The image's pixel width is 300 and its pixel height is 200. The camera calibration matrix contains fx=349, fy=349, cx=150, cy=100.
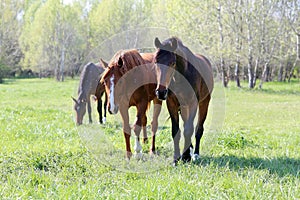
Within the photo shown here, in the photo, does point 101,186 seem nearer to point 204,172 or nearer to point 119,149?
point 204,172

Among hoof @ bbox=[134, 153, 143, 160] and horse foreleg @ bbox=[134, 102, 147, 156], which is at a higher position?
horse foreleg @ bbox=[134, 102, 147, 156]

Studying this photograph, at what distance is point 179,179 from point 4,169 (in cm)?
248

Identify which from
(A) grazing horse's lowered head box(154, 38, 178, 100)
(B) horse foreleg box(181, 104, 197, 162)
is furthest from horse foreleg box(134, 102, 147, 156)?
(A) grazing horse's lowered head box(154, 38, 178, 100)

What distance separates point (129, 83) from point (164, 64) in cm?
89

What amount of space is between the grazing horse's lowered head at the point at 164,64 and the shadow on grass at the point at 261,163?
1369 millimetres

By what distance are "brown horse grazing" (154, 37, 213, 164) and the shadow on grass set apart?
1.32ft

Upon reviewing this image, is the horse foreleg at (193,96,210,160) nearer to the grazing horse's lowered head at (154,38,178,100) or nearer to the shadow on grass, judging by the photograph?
the shadow on grass

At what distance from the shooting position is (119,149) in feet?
20.4

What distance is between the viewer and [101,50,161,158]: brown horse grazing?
5094mm

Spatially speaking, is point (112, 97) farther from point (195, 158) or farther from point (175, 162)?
point (195, 158)

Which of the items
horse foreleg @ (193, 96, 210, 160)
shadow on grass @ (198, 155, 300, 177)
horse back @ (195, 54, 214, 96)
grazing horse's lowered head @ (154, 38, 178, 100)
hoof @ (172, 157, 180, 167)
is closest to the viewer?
grazing horse's lowered head @ (154, 38, 178, 100)

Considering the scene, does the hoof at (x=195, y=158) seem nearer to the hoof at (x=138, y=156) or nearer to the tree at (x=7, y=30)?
the hoof at (x=138, y=156)

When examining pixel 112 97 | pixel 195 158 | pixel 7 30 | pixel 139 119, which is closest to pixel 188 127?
pixel 195 158

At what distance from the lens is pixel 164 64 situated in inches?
183
